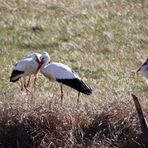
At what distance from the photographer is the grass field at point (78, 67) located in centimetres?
1055

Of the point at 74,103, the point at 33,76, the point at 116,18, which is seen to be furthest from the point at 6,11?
the point at 74,103

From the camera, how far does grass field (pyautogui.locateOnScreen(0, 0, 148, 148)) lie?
1055 cm

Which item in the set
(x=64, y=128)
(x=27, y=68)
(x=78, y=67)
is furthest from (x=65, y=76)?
(x=78, y=67)

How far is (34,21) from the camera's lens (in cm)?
1895

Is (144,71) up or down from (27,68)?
up

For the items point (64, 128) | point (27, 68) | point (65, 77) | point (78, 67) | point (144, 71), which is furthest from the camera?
point (78, 67)

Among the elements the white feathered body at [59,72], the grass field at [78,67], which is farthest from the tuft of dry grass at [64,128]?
the white feathered body at [59,72]

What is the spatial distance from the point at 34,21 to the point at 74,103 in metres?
7.94

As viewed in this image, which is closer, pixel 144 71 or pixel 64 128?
pixel 64 128

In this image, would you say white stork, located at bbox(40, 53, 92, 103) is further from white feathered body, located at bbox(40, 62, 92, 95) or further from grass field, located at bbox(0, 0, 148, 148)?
grass field, located at bbox(0, 0, 148, 148)

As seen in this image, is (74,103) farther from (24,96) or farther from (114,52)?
(114,52)

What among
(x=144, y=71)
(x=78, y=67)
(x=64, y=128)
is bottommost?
(x=78, y=67)

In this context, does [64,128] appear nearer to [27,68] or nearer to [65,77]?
[65,77]

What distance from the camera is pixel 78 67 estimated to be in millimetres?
15703
